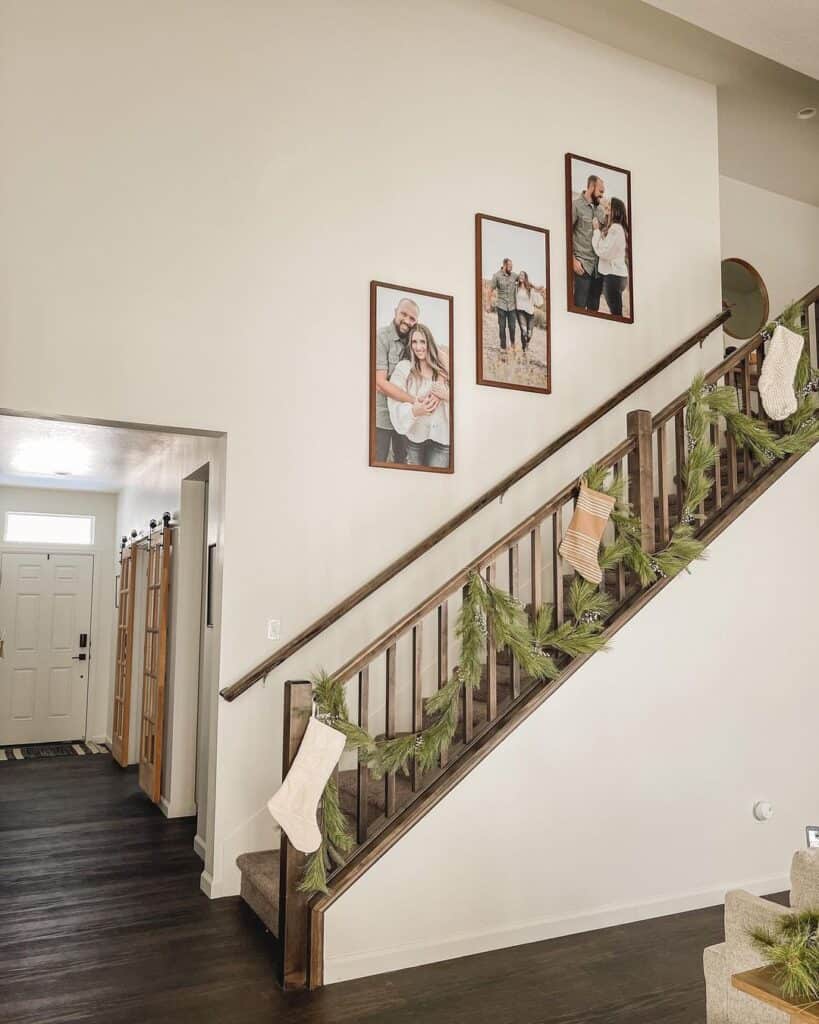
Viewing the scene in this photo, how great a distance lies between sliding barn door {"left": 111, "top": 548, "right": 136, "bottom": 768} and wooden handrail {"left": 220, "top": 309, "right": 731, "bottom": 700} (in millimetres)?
3863

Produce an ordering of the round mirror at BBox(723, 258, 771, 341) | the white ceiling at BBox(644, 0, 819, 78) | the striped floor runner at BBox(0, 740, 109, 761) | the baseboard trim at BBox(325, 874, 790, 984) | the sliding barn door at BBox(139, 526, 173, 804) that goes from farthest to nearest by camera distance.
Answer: the striped floor runner at BBox(0, 740, 109, 761) → the round mirror at BBox(723, 258, 771, 341) → the sliding barn door at BBox(139, 526, 173, 804) → the white ceiling at BBox(644, 0, 819, 78) → the baseboard trim at BBox(325, 874, 790, 984)

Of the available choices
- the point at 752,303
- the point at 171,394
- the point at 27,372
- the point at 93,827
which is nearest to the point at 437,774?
the point at 171,394

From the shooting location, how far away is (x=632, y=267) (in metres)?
5.99

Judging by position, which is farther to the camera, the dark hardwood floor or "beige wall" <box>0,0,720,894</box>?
"beige wall" <box>0,0,720,894</box>

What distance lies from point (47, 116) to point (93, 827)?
4.49 metres

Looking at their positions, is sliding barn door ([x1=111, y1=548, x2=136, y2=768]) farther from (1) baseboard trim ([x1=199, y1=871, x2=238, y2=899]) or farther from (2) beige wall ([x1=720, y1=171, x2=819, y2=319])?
(2) beige wall ([x1=720, y1=171, x2=819, y2=319])

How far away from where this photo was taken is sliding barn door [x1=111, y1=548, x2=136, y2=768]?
25.8ft

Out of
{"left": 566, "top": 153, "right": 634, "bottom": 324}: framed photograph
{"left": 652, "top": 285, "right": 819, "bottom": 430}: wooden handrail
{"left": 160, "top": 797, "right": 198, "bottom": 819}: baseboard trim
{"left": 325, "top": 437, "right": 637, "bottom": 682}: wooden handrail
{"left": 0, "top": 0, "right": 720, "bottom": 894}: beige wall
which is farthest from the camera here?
{"left": 160, "top": 797, "right": 198, "bottom": 819}: baseboard trim

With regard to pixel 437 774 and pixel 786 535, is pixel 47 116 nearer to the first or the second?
pixel 437 774

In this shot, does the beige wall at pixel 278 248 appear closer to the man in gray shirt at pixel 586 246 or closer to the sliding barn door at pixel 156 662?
the man in gray shirt at pixel 586 246

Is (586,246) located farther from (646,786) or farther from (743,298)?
(646,786)

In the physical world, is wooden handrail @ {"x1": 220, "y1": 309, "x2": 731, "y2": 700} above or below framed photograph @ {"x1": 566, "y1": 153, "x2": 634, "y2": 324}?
below

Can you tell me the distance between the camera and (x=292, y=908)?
3357 millimetres

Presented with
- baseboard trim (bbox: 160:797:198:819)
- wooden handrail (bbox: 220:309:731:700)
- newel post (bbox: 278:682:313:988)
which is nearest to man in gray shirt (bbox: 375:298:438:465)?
wooden handrail (bbox: 220:309:731:700)
